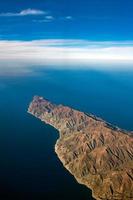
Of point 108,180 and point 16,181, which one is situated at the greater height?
point 108,180

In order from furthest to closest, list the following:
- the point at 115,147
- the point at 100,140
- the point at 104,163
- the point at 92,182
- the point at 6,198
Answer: the point at 100,140
the point at 115,147
the point at 104,163
the point at 92,182
the point at 6,198

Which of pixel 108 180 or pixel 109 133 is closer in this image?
pixel 108 180

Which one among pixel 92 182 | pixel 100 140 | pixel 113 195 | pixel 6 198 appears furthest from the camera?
pixel 100 140

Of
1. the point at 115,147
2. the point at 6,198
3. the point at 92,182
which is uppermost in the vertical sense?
the point at 115,147

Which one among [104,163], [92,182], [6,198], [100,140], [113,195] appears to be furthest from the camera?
[100,140]

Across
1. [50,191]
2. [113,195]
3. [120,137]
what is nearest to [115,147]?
[120,137]

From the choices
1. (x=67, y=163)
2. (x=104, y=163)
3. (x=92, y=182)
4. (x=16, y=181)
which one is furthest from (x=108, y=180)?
(x=16, y=181)

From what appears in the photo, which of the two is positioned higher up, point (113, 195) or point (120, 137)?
point (120, 137)

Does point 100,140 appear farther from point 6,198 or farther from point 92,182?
point 6,198

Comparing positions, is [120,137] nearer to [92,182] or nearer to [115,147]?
[115,147]
